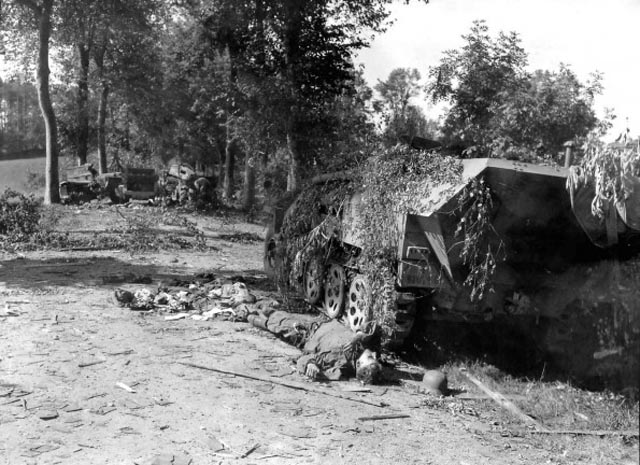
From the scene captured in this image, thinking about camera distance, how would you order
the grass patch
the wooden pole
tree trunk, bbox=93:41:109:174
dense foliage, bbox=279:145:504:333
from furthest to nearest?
tree trunk, bbox=93:41:109:174, dense foliage, bbox=279:145:504:333, the wooden pole, the grass patch

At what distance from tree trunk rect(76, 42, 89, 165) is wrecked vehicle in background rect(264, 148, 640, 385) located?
2917 cm

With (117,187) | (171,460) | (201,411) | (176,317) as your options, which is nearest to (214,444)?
(171,460)

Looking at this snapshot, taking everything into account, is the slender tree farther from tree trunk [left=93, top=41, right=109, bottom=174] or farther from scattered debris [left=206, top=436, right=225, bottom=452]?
scattered debris [left=206, top=436, right=225, bottom=452]

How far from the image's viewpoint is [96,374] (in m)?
6.04

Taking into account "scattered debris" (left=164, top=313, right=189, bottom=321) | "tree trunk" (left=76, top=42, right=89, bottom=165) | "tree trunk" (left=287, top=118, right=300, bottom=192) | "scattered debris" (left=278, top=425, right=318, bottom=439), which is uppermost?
"tree trunk" (left=76, top=42, right=89, bottom=165)

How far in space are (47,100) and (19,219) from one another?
10.2 metres

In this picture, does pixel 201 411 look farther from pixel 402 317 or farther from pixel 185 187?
pixel 185 187

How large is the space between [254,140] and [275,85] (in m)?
2.91

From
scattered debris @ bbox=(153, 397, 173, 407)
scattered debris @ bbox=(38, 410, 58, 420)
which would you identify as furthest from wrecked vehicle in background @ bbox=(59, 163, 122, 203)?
scattered debris @ bbox=(38, 410, 58, 420)

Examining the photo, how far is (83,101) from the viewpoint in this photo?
114 feet

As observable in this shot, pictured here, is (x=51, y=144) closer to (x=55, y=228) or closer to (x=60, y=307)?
(x=55, y=228)

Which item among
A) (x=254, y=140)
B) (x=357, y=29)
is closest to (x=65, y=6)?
(x=254, y=140)

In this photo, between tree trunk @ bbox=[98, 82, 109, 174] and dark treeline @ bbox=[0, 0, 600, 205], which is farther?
tree trunk @ bbox=[98, 82, 109, 174]

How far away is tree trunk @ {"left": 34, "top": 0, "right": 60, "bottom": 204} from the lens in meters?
23.7
